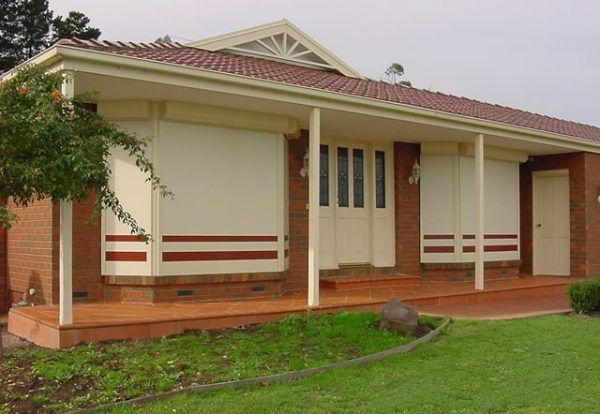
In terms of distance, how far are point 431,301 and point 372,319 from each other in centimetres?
266

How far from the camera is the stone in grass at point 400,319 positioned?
7.38 metres

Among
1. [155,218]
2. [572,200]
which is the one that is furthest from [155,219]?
[572,200]

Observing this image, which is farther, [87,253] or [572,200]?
[572,200]

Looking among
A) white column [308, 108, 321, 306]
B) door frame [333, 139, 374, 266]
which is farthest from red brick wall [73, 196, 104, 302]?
door frame [333, 139, 374, 266]

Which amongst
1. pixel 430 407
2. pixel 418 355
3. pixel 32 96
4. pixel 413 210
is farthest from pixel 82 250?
pixel 413 210

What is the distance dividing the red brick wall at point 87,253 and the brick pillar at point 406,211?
5.99 m

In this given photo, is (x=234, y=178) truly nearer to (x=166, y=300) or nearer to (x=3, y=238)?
(x=166, y=300)

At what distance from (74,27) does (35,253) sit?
2080 centimetres

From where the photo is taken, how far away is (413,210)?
12.9 m

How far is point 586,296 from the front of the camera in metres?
9.34

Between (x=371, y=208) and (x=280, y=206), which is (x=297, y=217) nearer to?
(x=280, y=206)

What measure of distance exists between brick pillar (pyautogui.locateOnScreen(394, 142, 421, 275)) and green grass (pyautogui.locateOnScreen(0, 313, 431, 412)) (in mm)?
4858

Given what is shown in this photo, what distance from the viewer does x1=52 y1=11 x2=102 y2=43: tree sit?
2708 cm

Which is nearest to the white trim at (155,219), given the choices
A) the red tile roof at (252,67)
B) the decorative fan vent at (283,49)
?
the red tile roof at (252,67)
